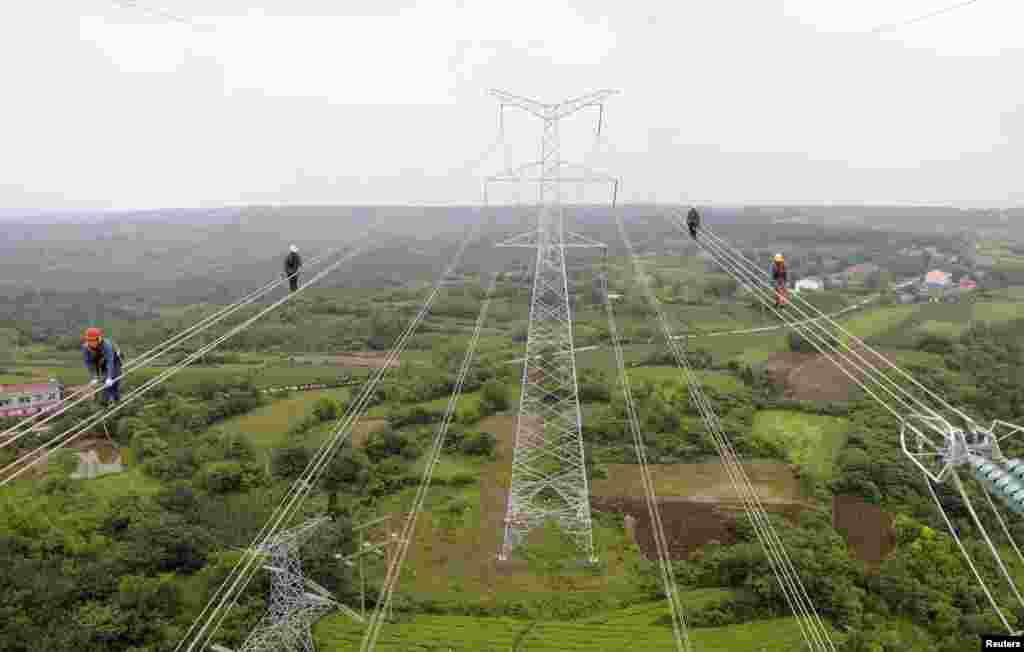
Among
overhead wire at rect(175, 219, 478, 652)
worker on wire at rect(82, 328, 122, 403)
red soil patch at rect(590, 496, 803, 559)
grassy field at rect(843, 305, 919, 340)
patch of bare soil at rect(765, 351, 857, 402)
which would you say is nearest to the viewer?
worker on wire at rect(82, 328, 122, 403)

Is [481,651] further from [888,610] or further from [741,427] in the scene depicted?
[741,427]

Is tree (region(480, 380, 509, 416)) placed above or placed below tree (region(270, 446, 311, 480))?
above

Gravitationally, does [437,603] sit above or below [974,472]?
below

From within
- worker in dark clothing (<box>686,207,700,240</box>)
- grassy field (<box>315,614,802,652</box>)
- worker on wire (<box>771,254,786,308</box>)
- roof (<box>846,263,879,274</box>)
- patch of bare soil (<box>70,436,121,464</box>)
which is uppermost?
worker in dark clothing (<box>686,207,700,240</box>)

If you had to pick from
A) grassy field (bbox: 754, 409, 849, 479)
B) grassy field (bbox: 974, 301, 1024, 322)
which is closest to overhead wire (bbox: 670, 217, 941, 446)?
grassy field (bbox: 754, 409, 849, 479)

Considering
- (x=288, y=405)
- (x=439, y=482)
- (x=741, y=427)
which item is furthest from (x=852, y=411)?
(x=288, y=405)

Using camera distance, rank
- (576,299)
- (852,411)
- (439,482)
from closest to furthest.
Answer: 1. (439,482)
2. (852,411)
3. (576,299)

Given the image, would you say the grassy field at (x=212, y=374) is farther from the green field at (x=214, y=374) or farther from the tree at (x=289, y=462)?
the tree at (x=289, y=462)

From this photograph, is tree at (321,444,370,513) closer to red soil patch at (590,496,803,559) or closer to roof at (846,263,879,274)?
red soil patch at (590,496,803,559)
